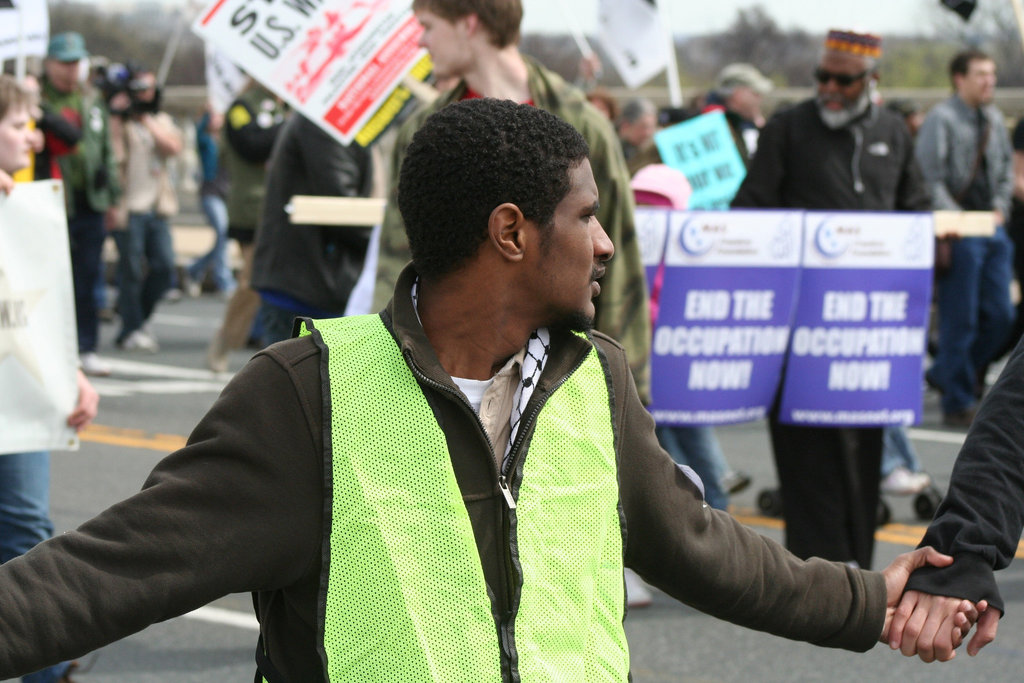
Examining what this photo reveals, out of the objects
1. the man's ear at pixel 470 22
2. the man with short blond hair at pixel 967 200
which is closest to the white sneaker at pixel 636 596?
the man's ear at pixel 470 22

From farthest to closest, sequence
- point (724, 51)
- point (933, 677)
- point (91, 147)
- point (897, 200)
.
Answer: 1. point (724, 51)
2. point (91, 147)
3. point (897, 200)
4. point (933, 677)

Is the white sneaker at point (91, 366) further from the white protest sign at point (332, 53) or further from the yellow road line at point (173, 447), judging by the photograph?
the white protest sign at point (332, 53)

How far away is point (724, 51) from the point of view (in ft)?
96.9

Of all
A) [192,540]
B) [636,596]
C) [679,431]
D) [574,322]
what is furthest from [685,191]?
[192,540]

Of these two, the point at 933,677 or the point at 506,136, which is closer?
the point at 506,136

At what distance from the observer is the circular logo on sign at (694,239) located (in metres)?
5.43

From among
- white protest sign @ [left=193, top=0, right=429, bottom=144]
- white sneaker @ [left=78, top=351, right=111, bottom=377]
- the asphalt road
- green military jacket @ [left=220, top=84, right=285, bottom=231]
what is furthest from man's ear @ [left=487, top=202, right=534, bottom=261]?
white sneaker @ [left=78, top=351, right=111, bottom=377]

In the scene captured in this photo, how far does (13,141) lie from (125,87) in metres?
8.50

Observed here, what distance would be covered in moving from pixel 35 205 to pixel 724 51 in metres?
26.5

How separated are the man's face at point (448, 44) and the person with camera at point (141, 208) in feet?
26.4

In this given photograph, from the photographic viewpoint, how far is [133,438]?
336 inches

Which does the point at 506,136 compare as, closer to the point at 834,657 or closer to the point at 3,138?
the point at 3,138

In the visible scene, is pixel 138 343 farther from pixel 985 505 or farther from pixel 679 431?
pixel 985 505

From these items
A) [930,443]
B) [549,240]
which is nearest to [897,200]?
[930,443]
